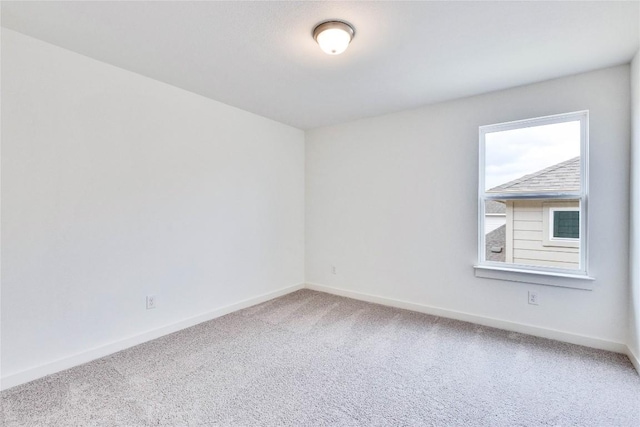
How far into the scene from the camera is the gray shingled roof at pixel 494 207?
10.2 feet

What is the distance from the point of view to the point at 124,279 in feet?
8.51

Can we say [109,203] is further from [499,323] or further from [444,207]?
[499,323]

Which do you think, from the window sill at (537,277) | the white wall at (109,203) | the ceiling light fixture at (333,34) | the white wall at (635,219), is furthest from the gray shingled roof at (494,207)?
the white wall at (109,203)

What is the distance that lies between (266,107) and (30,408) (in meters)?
3.16

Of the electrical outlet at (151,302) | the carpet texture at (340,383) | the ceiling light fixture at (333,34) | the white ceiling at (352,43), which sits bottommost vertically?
the carpet texture at (340,383)

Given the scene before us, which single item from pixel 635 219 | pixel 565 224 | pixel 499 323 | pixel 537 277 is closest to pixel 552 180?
pixel 565 224

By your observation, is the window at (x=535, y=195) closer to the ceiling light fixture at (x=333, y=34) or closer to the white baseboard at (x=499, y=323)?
the white baseboard at (x=499, y=323)

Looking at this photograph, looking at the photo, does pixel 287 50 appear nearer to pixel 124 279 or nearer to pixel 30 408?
pixel 124 279

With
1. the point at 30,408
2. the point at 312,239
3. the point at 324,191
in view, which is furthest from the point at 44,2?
the point at 312,239

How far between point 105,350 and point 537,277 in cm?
382

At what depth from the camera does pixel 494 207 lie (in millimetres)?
3145

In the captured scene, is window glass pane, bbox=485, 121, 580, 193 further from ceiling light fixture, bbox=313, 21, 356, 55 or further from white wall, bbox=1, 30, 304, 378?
white wall, bbox=1, 30, 304, 378

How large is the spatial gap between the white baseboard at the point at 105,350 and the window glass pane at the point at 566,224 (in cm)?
333

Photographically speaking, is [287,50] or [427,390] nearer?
[427,390]
